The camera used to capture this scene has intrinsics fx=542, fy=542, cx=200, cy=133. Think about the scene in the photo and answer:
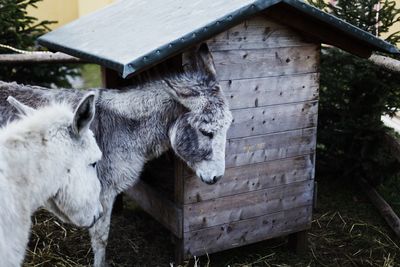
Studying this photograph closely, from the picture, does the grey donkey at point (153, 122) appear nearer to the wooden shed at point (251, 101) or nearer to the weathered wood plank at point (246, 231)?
the wooden shed at point (251, 101)

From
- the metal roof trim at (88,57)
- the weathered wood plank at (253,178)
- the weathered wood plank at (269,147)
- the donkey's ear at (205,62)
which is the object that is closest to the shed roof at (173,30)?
the metal roof trim at (88,57)

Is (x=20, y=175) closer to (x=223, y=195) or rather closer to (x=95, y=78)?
(x=223, y=195)

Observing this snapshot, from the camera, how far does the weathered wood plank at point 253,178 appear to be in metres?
4.20

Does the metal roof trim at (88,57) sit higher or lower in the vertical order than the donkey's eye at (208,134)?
higher

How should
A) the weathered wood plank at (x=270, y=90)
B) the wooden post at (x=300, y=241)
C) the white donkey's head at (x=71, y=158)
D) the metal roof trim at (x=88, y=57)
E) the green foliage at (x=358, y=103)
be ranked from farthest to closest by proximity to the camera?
the green foliage at (x=358, y=103)
the wooden post at (x=300, y=241)
the weathered wood plank at (x=270, y=90)
the metal roof trim at (x=88, y=57)
the white donkey's head at (x=71, y=158)

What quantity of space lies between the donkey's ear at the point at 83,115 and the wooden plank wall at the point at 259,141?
1.41 meters

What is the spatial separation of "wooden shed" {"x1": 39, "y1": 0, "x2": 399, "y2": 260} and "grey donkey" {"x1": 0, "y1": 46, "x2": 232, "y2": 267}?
21cm

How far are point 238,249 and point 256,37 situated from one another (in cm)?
194

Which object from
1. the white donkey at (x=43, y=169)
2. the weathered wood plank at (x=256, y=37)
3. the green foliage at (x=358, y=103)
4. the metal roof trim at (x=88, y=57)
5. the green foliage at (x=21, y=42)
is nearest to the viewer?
the white donkey at (x=43, y=169)

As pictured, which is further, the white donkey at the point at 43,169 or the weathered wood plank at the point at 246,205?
the weathered wood plank at the point at 246,205

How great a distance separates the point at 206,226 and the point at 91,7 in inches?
445

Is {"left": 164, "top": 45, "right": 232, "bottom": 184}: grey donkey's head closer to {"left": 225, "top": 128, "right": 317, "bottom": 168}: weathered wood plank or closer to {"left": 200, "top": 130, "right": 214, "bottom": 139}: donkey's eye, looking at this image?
{"left": 200, "top": 130, "right": 214, "bottom": 139}: donkey's eye

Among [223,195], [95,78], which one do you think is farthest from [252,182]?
→ [95,78]

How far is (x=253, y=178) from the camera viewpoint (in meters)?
4.44
